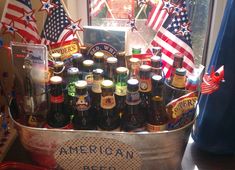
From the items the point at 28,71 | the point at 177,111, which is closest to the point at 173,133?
the point at 177,111

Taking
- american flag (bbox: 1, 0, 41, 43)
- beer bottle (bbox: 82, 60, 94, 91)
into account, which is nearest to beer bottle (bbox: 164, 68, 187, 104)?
beer bottle (bbox: 82, 60, 94, 91)

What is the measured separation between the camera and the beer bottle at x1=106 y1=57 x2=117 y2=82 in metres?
0.88

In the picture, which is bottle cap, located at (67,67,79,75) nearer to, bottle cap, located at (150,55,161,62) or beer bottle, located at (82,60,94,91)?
beer bottle, located at (82,60,94,91)

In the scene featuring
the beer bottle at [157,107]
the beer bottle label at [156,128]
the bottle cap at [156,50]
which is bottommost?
the beer bottle label at [156,128]

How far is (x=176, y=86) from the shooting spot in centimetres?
85

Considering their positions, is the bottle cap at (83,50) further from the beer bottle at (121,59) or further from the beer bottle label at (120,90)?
the beer bottle label at (120,90)

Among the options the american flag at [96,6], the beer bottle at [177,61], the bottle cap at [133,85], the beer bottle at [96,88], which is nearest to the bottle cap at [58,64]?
the beer bottle at [96,88]

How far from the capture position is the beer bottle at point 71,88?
0.85 metres

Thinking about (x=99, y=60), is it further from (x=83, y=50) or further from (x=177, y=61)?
(x=177, y=61)

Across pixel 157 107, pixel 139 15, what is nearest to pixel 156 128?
pixel 157 107

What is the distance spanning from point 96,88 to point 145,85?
0.13 metres

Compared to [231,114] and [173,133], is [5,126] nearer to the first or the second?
[173,133]

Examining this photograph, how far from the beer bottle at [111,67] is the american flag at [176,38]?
17 centimetres

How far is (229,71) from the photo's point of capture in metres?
0.84
